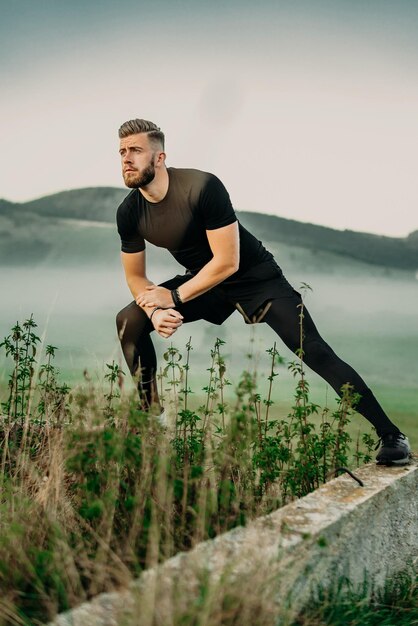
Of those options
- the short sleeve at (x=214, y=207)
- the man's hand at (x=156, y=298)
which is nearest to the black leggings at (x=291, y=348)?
the man's hand at (x=156, y=298)

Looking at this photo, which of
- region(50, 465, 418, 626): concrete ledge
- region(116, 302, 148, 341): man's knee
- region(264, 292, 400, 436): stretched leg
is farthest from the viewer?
region(116, 302, 148, 341): man's knee

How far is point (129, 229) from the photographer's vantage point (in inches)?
225

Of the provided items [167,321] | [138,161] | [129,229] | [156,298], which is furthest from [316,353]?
[138,161]

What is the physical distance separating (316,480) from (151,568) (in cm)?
223

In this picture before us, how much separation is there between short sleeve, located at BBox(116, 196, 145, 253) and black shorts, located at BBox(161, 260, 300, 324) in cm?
39

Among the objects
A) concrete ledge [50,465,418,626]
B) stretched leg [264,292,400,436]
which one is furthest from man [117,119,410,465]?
concrete ledge [50,465,418,626]

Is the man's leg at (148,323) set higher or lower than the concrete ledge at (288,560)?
higher

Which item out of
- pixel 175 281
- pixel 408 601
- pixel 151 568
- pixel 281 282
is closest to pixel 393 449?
pixel 408 601

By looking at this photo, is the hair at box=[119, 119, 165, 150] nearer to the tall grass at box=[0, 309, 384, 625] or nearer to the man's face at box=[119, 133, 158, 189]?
the man's face at box=[119, 133, 158, 189]

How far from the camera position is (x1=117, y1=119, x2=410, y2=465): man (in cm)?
523

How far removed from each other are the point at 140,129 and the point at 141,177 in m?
0.33

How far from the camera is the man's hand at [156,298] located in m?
5.37

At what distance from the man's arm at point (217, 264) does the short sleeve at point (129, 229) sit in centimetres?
63

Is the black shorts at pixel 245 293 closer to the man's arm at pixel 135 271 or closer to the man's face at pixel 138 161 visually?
the man's arm at pixel 135 271
